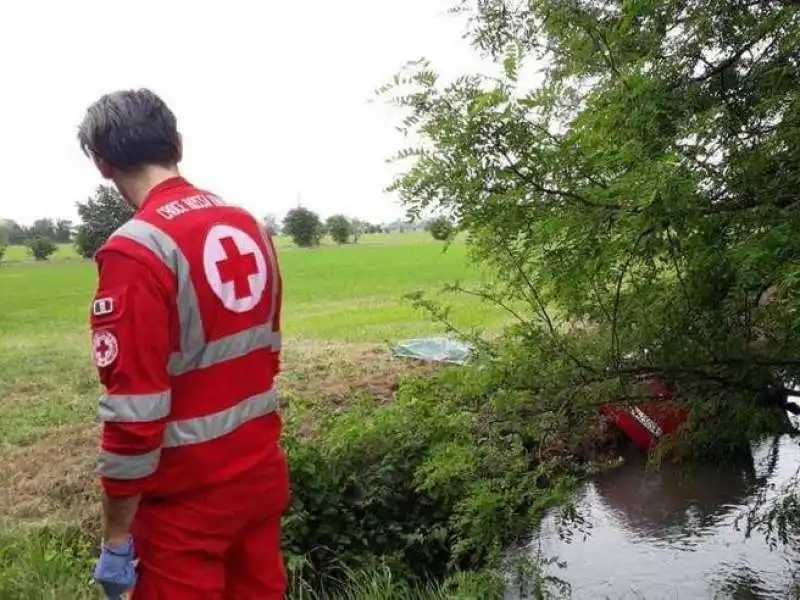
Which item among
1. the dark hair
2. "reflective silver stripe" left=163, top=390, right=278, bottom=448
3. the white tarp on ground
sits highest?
the dark hair

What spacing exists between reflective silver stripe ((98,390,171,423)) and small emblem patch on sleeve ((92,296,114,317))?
181 mm

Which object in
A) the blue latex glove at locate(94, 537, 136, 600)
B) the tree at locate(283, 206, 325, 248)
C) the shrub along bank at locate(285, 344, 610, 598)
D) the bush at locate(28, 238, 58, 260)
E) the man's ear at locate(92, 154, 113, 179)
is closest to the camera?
the blue latex glove at locate(94, 537, 136, 600)

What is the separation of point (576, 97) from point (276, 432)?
1.66 m

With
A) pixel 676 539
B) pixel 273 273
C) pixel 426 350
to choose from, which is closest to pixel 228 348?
pixel 273 273

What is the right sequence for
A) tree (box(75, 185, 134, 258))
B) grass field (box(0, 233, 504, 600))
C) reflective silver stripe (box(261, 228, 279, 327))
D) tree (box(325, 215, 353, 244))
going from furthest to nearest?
tree (box(325, 215, 353, 244)) < tree (box(75, 185, 134, 258)) < grass field (box(0, 233, 504, 600)) < reflective silver stripe (box(261, 228, 279, 327))

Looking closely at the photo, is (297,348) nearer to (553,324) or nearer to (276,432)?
(553,324)

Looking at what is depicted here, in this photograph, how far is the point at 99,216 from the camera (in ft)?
78.2

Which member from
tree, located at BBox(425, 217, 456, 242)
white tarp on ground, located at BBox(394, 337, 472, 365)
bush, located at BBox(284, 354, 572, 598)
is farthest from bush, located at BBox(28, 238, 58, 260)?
tree, located at BBox(425, 217, 456, 242)

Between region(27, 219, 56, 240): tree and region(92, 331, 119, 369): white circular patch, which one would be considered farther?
region(27, 219, 56, 240): tree

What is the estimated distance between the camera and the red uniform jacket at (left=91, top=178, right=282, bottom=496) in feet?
5.58

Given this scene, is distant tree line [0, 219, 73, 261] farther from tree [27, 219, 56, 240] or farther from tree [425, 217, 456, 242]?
tree [425, 217, 456, 242]

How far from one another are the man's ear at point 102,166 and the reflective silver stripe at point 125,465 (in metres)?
0.70

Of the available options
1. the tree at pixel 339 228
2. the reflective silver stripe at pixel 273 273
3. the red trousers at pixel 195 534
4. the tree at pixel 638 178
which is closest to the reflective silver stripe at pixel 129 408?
the red trousers at pixel 195 534

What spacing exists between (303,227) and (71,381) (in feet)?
186
